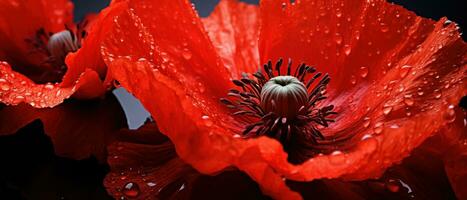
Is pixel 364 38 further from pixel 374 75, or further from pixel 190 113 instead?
pixel 190 113

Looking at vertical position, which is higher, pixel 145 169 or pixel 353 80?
pixel 353 80

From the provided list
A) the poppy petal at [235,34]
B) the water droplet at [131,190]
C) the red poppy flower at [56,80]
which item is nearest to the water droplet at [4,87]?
the red poppy flower at [56,80]

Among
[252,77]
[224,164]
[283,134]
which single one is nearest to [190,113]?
[224,164]

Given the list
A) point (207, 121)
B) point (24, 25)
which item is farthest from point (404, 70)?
point (24, 25)

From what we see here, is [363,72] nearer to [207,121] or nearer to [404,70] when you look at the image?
[404,70]

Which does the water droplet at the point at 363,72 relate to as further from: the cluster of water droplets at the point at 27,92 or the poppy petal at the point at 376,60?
the cluster of water droplets at the point at 27,92

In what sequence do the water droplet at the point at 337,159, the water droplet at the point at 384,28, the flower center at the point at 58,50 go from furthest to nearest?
1. the flower center at the point at 58,50
2. the water droplet at the point at 384,28
3. the water droplet at the point at 337,159

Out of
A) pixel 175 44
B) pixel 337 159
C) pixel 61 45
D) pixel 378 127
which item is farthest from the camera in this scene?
pixel 61 45

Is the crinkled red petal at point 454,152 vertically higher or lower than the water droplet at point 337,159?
higher
